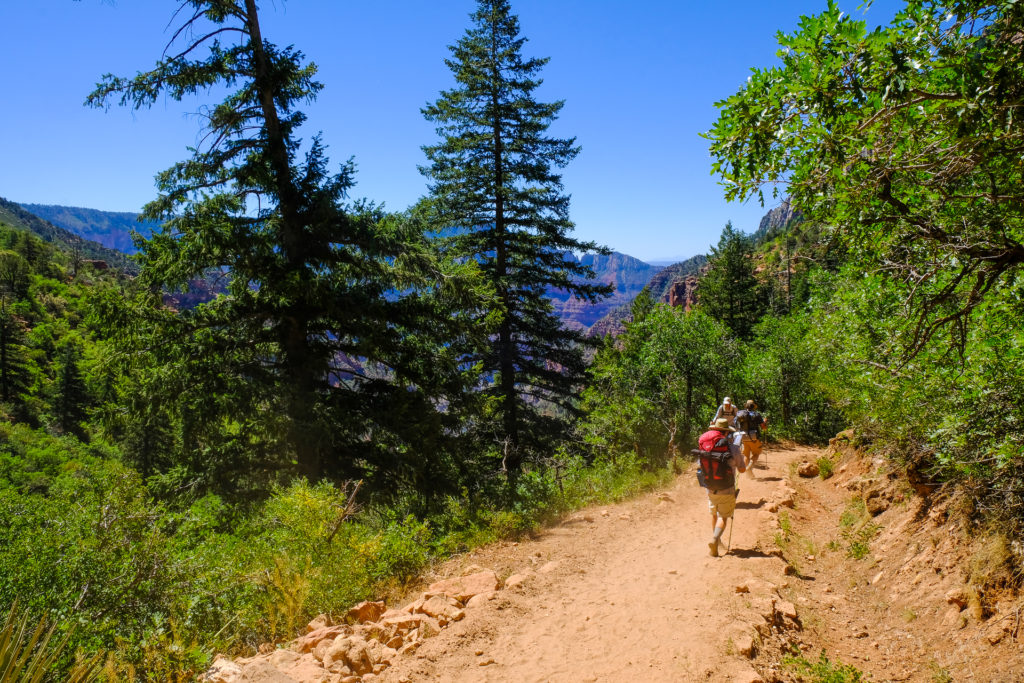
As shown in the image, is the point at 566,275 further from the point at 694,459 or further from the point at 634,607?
the point at 634,607

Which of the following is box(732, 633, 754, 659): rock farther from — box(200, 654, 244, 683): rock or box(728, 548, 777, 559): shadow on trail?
box(200, 654, 244, 683): rock

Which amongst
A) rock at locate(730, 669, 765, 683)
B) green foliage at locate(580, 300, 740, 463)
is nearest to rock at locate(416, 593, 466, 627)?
rock at locate(730, 669, 765, 683)

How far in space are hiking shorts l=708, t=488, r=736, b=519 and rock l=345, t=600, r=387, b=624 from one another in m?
4.26

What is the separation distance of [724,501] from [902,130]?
4.85m

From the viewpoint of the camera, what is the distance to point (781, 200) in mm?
3266

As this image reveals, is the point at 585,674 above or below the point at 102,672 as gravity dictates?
below

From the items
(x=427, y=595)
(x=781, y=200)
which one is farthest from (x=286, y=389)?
(x=781, y=200)

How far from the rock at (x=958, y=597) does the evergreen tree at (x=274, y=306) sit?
7.58m

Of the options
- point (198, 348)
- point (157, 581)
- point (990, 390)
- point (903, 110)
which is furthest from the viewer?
point (198, 348)

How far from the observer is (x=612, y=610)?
517cm

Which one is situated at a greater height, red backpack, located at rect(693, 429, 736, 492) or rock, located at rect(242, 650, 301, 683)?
red backpack, located at rect(693, 429, 736, 492)

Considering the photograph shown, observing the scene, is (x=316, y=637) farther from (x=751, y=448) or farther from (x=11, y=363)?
(x=11, y=363)

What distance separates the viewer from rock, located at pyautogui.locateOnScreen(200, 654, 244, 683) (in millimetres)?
3613

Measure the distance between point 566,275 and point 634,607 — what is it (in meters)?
11.5
